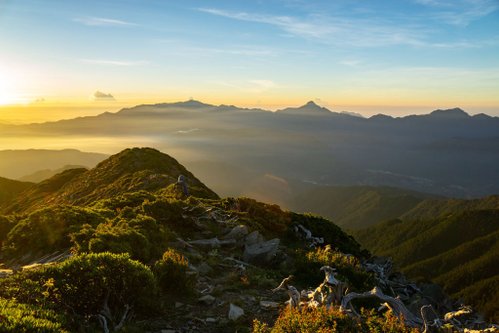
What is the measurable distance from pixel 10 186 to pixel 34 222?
116185 millimetres

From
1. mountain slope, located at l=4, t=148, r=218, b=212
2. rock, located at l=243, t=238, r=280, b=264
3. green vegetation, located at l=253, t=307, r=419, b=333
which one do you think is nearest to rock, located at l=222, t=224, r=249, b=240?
rock, located at l=243, t=238, r=280, b=264

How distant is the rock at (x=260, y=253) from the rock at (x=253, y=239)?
2.36 ft

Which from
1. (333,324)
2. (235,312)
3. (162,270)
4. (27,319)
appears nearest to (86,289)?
(27,319)

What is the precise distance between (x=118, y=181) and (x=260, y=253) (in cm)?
4126

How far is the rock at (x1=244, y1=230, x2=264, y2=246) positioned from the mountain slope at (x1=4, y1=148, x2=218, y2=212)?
18.2m

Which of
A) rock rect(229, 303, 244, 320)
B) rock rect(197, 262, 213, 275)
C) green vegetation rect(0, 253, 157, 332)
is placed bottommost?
rock rect(197, 262, 213, 275)

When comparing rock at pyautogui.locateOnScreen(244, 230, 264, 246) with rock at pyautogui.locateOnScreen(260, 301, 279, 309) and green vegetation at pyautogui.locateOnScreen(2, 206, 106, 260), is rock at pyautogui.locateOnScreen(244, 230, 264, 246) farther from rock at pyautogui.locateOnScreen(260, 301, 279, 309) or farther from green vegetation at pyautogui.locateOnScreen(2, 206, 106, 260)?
green vegetation at pyautogui.locateOnScreen(2, 206, 106, 260)

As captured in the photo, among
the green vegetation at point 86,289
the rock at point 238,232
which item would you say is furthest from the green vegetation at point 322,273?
the green vegetation at point 86,289

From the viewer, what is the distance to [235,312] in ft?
37.1

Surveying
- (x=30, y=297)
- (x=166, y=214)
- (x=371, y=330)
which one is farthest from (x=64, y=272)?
(x=166, y=214)

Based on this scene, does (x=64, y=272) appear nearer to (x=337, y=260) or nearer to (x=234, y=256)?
(x=234, y=256)

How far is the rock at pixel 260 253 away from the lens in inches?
742

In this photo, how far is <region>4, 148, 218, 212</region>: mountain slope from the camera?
47.2 metres

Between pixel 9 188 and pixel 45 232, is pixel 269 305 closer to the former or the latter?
pixel 45 232
